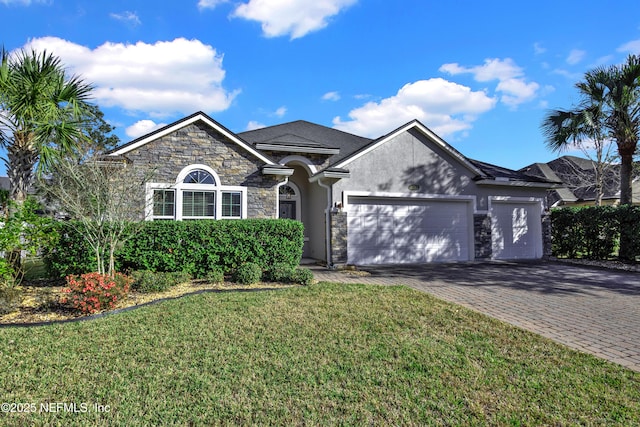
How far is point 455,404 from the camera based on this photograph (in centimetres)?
317

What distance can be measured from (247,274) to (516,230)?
12504 millimetres

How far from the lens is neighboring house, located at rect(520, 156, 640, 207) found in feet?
79.7

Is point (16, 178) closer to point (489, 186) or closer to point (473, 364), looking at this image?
point (473, 364)

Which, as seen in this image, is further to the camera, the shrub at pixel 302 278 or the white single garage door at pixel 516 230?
the white single garage door at pixel 516 230

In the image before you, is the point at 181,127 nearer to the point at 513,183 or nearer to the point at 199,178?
the point at 199,178

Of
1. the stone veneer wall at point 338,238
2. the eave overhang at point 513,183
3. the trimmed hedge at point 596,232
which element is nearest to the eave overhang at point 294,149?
the stone veneer wall at point 338,238

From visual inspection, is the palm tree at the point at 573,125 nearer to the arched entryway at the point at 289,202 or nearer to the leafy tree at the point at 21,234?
the arched entryway at the point at 289,202

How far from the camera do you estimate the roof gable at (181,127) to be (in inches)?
399

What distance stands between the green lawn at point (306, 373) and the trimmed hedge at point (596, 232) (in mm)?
10959

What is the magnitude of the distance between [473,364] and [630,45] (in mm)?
15984

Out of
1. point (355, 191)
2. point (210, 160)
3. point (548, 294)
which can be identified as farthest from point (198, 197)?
point (548, 294)

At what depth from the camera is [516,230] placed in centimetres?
1491

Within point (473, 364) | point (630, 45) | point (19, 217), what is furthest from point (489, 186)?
point (19, 217)

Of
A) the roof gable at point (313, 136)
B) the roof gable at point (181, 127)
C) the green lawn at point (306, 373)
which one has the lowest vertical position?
the green lawn at point (306, 373)
